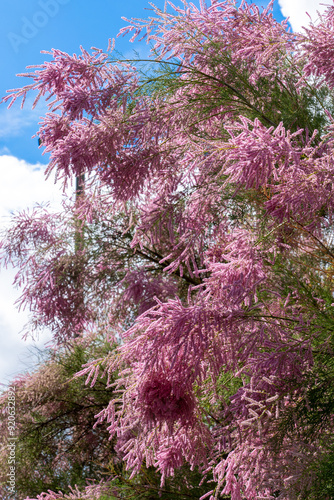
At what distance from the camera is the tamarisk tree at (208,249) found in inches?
99.8

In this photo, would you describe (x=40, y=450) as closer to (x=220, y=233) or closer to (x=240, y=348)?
(x=220, y=233)

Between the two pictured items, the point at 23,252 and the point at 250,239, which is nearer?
the point at 250,239

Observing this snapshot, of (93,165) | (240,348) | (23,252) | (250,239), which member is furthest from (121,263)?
(240,348)

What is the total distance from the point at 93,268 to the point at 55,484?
2.16 m

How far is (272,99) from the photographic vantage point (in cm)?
412

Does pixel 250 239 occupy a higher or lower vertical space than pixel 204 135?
lower
